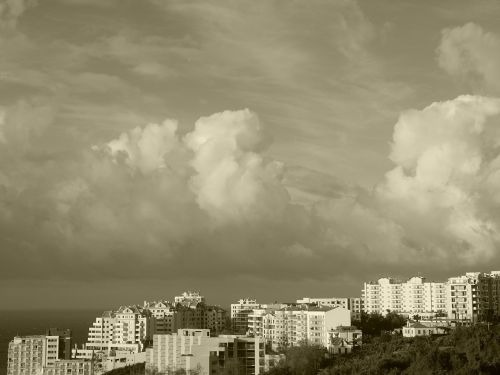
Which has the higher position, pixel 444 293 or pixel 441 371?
pixel 444 293

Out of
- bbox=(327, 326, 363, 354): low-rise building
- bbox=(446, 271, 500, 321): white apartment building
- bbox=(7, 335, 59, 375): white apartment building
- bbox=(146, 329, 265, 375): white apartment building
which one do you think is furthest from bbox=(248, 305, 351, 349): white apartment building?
bbox=(7, 335, 59, 375): white apartment building

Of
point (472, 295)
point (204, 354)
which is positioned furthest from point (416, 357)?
point (472, 295)

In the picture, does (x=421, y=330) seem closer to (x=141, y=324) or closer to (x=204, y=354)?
(x=204, y=354)

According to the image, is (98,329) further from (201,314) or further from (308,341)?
(308,341)

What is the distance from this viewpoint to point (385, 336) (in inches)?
A: 1764

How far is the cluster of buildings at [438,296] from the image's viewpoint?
57.2 m

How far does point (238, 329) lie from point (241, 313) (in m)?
2.32

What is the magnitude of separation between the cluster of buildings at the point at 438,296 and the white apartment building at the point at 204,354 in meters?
14.2

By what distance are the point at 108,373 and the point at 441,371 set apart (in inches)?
870

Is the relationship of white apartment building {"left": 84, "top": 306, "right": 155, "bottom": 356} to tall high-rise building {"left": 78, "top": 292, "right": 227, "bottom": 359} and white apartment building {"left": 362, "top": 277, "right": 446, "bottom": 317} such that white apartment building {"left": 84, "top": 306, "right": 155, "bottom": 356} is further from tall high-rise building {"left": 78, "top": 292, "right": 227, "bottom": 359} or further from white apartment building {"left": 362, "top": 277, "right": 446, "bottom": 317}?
white apartment building {"left": 362, "top": 277, "right": 446, "bottom": 317}

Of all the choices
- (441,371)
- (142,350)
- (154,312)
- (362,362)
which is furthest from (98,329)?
(441,371)

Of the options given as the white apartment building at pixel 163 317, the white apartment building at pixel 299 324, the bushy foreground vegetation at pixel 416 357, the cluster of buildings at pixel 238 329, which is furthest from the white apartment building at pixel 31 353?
the bushy foreground vegetation at pixel 416 357

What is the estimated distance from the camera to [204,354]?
43.1 meters

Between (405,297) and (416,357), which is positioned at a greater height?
(405,297)
